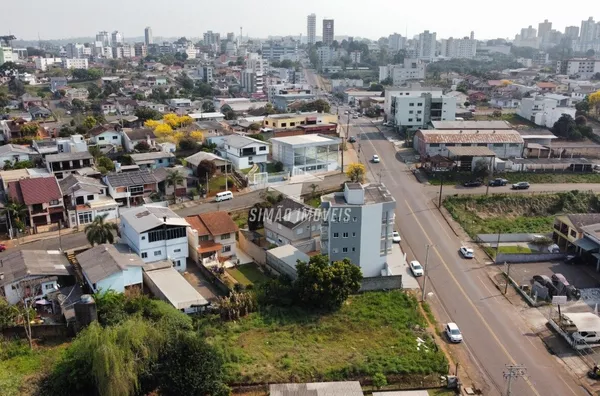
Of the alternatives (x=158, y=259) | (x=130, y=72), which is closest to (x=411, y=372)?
(x=158, y=259)

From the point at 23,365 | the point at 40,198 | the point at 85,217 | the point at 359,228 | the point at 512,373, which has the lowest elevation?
the point at 23,365

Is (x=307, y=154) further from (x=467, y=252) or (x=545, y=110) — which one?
(x=545, y=110)

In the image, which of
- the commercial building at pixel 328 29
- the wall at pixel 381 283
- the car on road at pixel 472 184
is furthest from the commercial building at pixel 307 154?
the commercial building at pixel 328 29

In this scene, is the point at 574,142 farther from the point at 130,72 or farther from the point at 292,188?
the point at 130,72

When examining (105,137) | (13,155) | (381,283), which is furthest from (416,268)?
(105,137)

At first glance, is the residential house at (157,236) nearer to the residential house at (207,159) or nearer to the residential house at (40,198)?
the residential house at (40,198)

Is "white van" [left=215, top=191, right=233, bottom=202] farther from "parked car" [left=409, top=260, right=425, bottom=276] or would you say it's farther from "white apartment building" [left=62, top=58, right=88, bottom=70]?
"white apartment building" [left=62, top=58, right=88, bottom=70]
